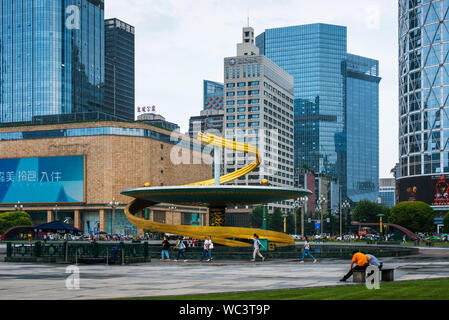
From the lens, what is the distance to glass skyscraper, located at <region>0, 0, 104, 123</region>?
174 meters

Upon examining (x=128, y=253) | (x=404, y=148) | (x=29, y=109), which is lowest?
(x=128, y=253)

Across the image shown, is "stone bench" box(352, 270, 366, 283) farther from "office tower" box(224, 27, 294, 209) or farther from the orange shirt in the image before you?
"office tower" box(224, 27, 294, 209)

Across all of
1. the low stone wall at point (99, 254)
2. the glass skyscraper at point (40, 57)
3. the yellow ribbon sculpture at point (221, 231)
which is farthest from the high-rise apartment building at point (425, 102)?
the glass skyscraper at point (40, 57)

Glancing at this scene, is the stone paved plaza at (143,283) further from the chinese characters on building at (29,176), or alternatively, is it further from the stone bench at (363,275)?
the chinese characters on building at (29,176)

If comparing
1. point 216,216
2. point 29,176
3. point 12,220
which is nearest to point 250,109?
point 29,176

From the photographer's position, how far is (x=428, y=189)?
126 meters

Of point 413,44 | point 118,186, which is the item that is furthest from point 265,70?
point 118,186

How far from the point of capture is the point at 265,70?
173m

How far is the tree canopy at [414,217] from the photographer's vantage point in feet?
342

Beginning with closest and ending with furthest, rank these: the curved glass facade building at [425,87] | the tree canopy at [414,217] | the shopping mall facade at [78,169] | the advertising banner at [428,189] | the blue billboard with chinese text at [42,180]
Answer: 1. the tree canopy at [414,217]
2. the advertising banner at [428,189]
3. the shopping mall facade at [78,169]
4. the blue billboard with chinese text at [42,180]
5. the curved glass facade building at [425,87]

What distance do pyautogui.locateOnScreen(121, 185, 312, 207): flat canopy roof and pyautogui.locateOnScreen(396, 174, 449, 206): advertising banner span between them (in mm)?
81795
